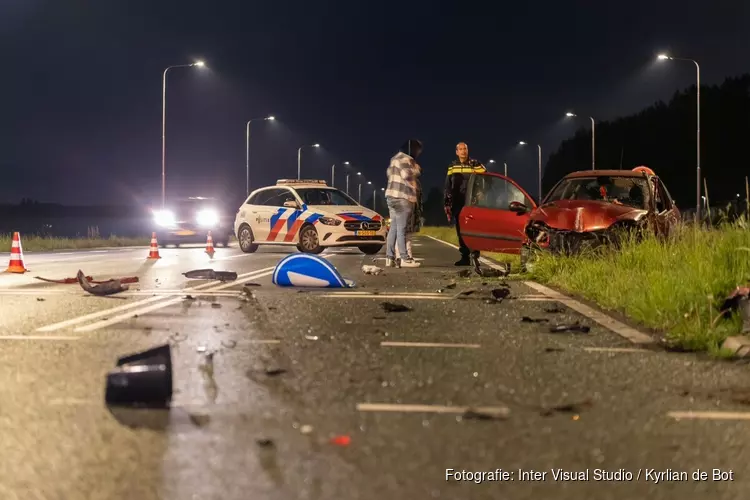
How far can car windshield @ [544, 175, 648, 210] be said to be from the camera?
12.8 metres

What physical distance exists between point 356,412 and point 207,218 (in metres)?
25.3

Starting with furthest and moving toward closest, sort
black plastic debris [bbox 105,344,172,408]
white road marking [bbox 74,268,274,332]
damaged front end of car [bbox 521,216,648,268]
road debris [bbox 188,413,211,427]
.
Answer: damaged front end of car [bbox 521,216,648,268], white road marking [bbox 74,268,274,332], black plastic debris [bbox 105,344,172,408], road debris [bbox 188,413,211,427]

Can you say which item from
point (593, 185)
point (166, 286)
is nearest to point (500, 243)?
point (593, 185)

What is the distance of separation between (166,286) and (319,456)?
8307 mm

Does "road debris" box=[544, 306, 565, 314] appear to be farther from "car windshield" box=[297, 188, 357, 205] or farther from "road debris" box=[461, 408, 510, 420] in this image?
"car windshield" box=[297, 188, 357, 205]

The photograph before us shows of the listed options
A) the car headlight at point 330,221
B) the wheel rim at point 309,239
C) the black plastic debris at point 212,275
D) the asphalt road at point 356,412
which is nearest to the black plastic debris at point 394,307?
the asphalt road at point 356,412

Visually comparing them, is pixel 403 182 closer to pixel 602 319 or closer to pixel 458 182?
pixel 458 182

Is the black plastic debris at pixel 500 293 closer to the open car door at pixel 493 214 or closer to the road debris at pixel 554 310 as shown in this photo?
the road debris at pixel 554 310

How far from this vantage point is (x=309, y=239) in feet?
67.8

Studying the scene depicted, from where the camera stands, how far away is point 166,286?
11477 millimetres

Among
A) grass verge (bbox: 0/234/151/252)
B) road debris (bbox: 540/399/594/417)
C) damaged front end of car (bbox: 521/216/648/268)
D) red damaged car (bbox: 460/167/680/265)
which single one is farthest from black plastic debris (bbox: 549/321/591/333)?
grass verge (bbox: 0/234/151/252)

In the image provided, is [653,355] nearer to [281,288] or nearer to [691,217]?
[281,288]

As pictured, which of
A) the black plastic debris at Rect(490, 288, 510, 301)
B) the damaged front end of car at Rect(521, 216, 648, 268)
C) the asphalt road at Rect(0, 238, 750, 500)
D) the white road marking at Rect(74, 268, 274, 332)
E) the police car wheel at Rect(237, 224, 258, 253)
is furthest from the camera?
the police car wheel at Rect(237, 224, 258, 253)

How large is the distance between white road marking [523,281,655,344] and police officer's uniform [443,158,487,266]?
3854 millimetres
